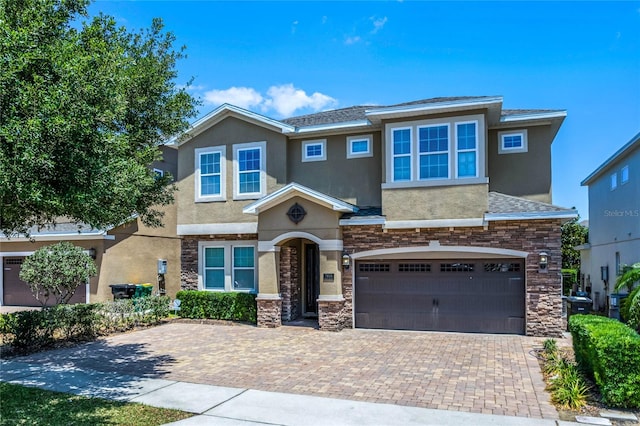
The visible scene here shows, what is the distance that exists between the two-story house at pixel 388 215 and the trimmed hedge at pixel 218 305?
676 mm

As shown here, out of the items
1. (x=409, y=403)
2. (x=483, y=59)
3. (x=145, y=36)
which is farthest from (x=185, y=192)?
(x=409, y=403)

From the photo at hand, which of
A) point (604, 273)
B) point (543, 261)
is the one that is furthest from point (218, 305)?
point (604, 273)

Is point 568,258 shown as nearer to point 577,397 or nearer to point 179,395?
point 577,397

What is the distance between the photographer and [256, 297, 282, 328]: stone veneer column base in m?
14.8

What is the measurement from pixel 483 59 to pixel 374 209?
18.4 feet

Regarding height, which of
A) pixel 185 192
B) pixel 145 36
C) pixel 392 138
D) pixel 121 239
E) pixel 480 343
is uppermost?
pixel 145 36

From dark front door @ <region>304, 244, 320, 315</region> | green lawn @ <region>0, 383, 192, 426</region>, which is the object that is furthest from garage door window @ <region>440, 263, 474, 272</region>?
green lawn @ <region>0, 383, 192, 426</region>

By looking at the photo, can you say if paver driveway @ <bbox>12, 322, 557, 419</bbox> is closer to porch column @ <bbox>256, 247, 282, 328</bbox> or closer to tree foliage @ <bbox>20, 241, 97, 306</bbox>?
porch column @ <bbox>256, 247, 282, 328</bbox>

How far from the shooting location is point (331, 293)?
1406cm

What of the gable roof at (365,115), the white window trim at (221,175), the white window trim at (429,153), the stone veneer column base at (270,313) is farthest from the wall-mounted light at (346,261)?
the white window trim at (221,175)

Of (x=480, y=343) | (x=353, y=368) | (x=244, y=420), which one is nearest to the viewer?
(x=244, y=420)

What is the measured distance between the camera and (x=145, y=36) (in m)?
10.8

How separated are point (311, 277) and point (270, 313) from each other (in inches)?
99.5

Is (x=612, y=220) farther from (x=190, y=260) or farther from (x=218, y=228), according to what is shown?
(x=190, y=260)
